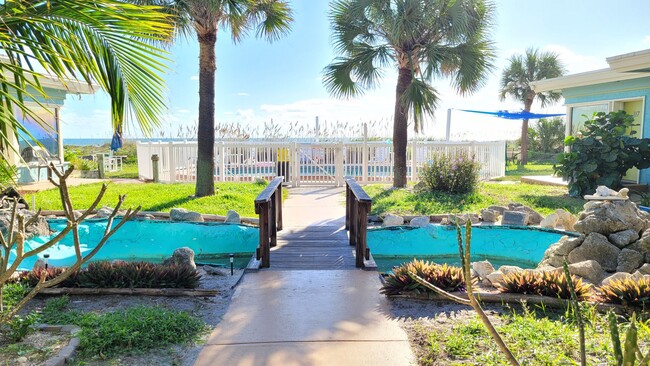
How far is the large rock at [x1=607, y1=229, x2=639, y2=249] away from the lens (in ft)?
18.6

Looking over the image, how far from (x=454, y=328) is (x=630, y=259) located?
2934 millimetres

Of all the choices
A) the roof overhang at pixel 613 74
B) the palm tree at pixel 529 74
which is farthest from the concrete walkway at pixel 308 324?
the palm tree at pixel 529 74

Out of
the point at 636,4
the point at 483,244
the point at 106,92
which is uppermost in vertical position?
the point at 636,4

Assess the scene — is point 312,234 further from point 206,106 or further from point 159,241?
point 206,106

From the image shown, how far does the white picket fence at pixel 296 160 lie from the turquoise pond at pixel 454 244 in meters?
6.77

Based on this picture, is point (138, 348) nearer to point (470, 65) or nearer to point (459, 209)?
point (459, 209)

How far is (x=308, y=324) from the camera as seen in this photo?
3.85m

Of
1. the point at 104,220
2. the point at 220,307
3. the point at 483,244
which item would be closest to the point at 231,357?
the point at 220,307

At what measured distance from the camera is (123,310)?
4.13m

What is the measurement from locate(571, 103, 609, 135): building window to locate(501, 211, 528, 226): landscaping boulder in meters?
5.77

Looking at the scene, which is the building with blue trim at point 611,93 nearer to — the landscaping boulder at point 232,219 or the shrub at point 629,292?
the shrub at point 629,292

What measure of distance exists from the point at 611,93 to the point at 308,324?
1116 cm

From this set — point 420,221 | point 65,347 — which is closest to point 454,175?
point 420,221

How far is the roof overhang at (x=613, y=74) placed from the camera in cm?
902
